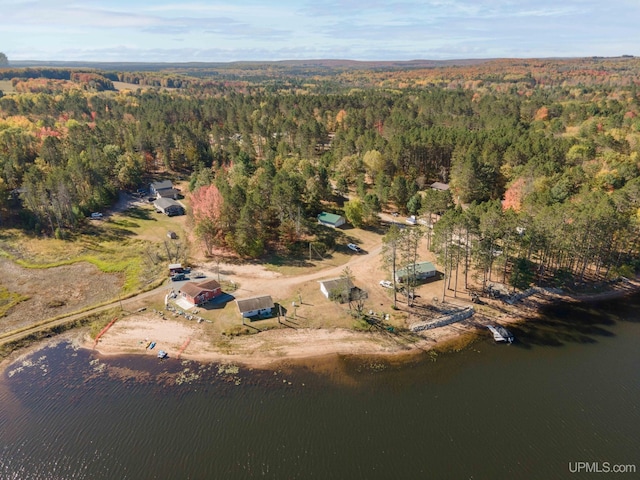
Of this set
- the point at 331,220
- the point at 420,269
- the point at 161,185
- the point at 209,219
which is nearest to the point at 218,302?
the point at 209,219

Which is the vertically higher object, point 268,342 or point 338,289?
point 338,289

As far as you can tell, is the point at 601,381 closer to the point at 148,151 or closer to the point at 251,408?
the point at 251,408

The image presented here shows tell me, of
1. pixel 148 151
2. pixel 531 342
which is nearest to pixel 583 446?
pixel 531 342

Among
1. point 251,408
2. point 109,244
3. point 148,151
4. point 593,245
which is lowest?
point 251,408

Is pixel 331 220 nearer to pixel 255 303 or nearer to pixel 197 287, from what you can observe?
pixel 255 303

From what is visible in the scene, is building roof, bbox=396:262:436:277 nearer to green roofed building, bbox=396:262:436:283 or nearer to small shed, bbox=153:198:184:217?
green roofed building, bbox=396:262:436:283

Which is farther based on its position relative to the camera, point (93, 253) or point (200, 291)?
point (93, 253)

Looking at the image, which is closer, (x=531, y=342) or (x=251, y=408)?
(x=251, y=408)

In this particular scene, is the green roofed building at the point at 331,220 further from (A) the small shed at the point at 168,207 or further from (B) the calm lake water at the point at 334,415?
(B) the calm lake water at the point at 334,415
